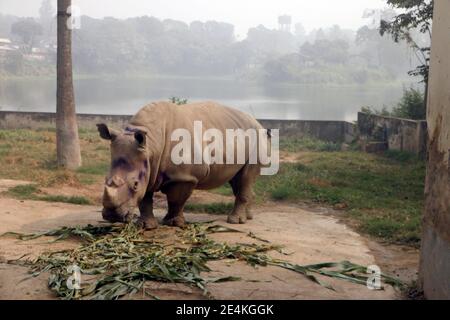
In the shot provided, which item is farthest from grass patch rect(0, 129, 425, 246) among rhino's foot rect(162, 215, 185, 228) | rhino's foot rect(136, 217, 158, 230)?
rhino's foot rect(136, 217, 158, 230)

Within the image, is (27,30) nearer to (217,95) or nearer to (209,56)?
(209,56)

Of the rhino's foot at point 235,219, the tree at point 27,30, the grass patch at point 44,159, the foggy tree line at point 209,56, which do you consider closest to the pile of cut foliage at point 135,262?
the rhino's foot at point 235,219

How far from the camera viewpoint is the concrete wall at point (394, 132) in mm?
16188

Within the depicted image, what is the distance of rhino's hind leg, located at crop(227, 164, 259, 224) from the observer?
8625 millimetres

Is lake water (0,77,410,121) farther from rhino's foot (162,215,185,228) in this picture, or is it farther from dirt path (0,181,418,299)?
rhino's foot (162,215,185,228)

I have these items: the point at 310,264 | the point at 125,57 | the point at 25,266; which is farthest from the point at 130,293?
the point at 125,57

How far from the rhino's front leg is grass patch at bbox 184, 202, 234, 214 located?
231cm

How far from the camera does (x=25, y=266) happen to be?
5.63 metres

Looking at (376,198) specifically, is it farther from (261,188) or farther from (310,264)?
(310,264)

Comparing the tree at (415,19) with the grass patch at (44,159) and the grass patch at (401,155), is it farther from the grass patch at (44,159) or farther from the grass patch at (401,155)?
the grass patch at (44,159)

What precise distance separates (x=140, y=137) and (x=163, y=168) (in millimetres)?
728

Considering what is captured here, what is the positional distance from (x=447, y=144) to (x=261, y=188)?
22.6ft

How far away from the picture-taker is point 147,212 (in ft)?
24.3
